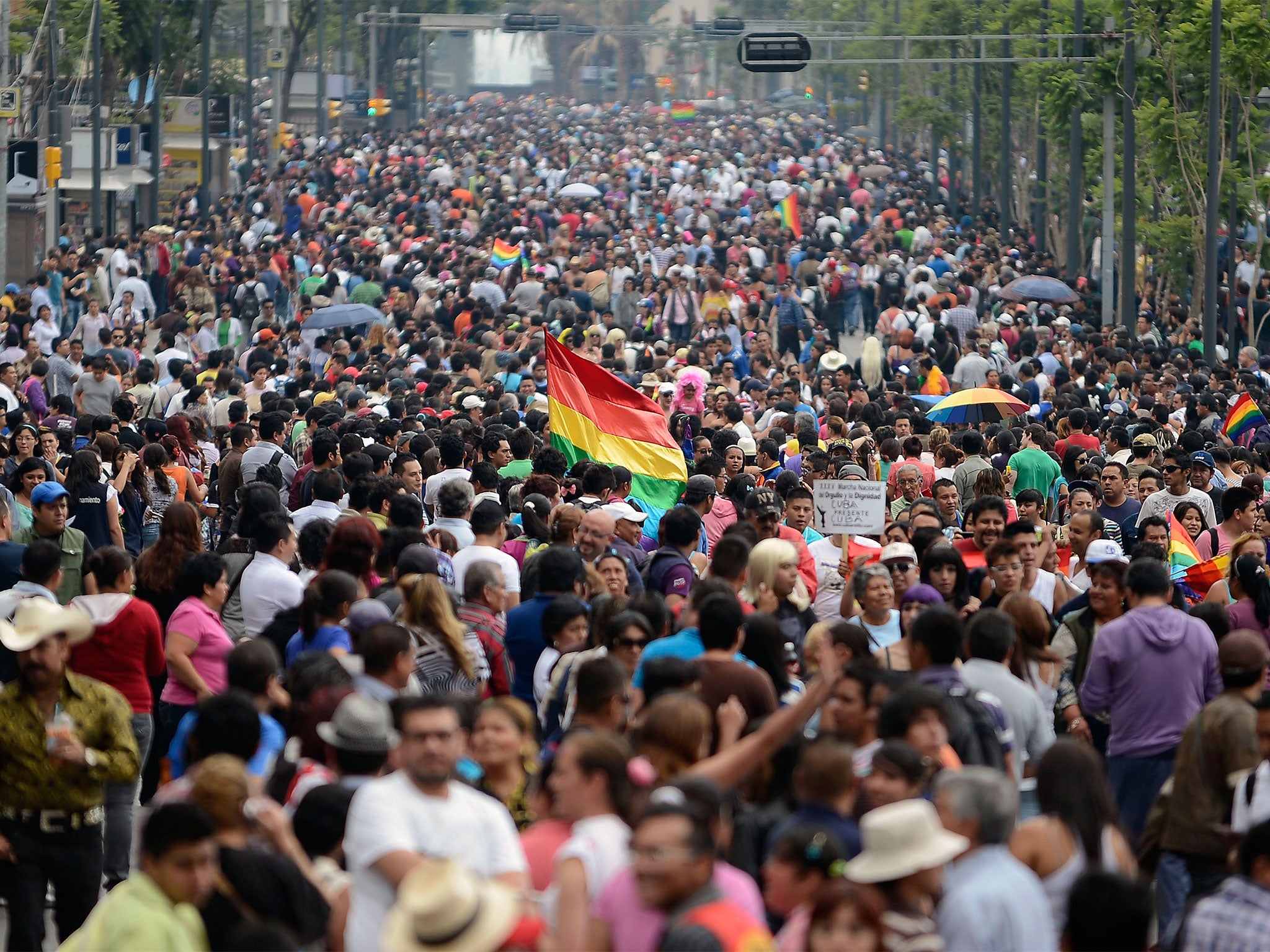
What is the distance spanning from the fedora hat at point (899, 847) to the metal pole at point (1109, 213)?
27360mm

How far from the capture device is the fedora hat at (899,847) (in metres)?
5.34

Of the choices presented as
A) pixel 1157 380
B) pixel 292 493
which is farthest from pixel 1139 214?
pixel 292 493

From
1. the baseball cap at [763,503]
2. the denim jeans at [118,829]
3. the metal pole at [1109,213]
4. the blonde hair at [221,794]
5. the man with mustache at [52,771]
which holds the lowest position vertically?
the denim jeans at [118,829]

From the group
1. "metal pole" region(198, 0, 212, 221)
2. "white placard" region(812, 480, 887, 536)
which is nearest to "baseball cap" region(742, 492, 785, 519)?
"white placard" region(812, 480, 887, 536)

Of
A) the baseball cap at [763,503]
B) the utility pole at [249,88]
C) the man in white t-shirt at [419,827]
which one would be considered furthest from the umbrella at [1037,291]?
the utility pole at [249,88]

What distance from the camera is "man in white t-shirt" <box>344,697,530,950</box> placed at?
5.58 m

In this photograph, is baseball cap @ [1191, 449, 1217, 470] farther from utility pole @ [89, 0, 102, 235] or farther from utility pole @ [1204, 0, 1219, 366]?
utility pole @ [89, 0, 102, 235]

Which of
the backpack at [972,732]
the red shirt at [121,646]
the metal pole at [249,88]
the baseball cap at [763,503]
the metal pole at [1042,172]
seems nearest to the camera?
the backpack at [972,732]

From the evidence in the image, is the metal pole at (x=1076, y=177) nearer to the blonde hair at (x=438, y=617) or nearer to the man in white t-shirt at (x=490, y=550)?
the man in white t-shirt at (x=490, y=550)

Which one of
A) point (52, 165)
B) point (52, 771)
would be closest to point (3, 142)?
point (52, 165)

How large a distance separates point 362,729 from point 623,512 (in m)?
5.31

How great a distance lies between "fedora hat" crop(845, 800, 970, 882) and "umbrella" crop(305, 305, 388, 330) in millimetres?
19617

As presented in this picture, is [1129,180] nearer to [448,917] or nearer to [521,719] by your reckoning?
[521,719]

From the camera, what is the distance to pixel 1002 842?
5676mm
